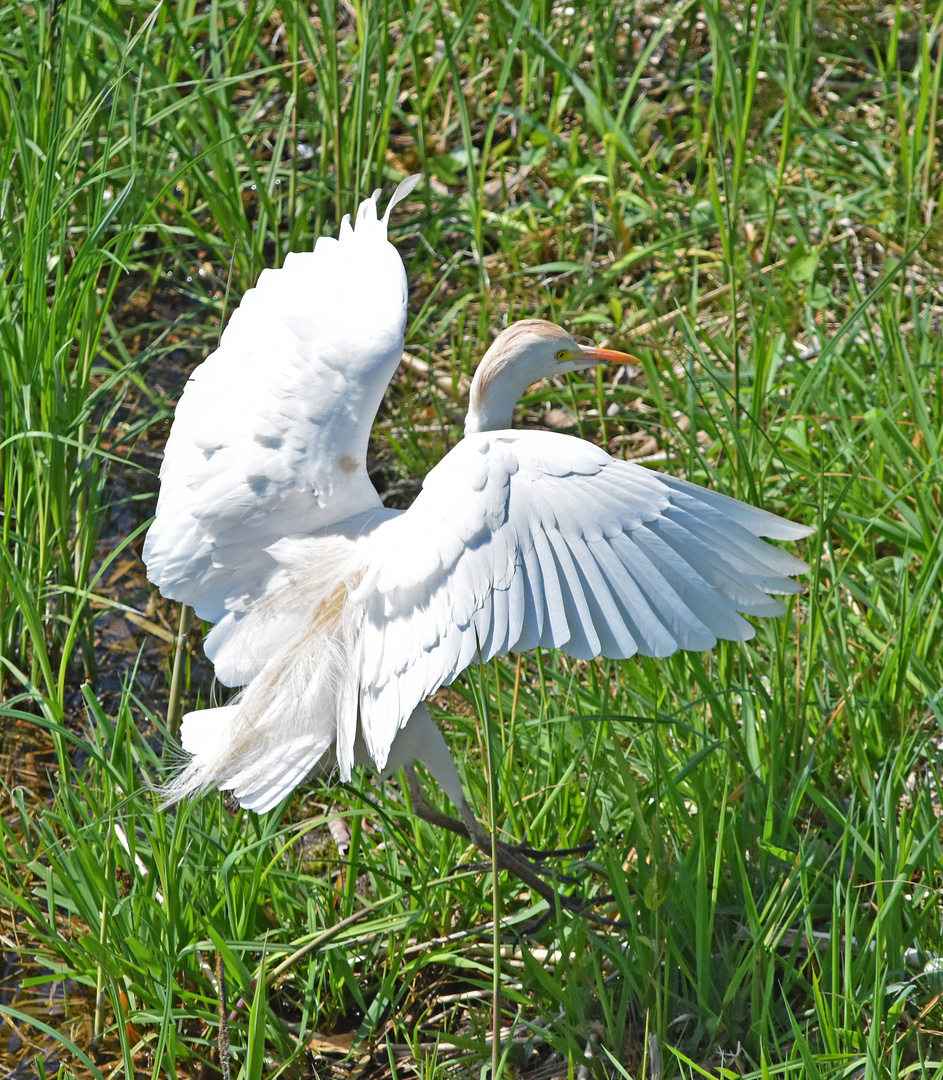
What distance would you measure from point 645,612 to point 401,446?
1.93 meters

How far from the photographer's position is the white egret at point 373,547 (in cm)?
178

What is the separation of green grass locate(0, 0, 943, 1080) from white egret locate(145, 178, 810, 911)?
0.26 m

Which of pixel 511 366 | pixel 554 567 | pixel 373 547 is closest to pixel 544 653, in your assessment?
pixel 511 366

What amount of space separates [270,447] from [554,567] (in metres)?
0.72

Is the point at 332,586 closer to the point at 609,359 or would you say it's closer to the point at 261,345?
the point at 261,345

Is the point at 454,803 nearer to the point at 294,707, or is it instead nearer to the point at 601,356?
the point at 294,707

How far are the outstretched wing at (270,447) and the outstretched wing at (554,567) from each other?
Result: 309 millimetres

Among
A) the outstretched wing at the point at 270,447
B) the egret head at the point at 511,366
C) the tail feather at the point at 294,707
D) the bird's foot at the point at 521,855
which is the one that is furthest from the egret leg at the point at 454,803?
the egret head at the point at 511,366

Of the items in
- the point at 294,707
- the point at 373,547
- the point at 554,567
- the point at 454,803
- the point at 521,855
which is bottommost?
the point at 521,855

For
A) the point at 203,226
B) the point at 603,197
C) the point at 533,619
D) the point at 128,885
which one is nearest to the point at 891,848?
the point at 533,619

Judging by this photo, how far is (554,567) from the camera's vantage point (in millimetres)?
1833

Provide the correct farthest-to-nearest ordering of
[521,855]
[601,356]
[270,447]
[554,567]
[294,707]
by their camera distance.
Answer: [601,356], [521,855], [270,447], [294,707], [554,567]

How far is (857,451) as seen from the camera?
2873mm

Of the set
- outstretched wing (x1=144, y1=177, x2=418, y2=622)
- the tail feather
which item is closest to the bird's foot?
the tail feather
